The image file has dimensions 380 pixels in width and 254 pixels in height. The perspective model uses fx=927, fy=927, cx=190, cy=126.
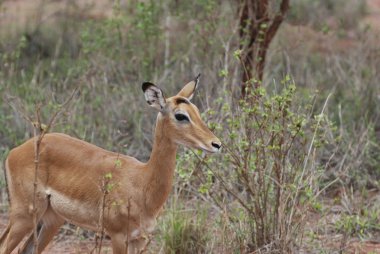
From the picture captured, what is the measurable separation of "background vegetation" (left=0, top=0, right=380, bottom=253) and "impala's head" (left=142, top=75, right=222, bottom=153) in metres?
0.34

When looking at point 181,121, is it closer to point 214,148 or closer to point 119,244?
point 214,148

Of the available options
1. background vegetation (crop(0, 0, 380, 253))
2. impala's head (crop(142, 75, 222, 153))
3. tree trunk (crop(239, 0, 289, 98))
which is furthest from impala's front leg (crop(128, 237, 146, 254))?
tree trunk (crop(239, 0, 289, 98))

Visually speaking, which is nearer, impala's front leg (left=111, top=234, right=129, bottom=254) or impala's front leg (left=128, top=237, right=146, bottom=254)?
impala's front leg (left=111, top=234, right=129, bottom=254)

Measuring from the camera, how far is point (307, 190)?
6387 millimetres

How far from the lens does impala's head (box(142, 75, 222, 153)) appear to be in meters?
6.09

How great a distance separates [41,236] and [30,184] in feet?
1.76

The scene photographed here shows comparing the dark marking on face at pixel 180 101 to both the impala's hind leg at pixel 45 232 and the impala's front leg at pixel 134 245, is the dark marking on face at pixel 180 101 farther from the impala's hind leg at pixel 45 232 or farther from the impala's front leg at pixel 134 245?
the impala's hind leg at pixel 45 232

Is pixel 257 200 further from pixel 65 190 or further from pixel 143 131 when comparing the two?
pixel 143 131

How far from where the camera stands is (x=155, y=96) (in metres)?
6.28

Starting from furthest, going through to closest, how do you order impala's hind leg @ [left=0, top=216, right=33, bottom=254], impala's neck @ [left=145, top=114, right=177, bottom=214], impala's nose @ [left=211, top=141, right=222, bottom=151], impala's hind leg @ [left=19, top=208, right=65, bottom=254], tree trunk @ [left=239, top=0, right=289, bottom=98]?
1. tree trunk @ [left=239, top=0, right=289, bottom=98]
2. impala's hind leg @ [left=19, top=208, right=65, bottom=254]
3. impala's hind leg @ [left=0, top=216, right=33, bottom=254]
4. impala's neck @ [left=145, top=114, right=177, bottom=214]
5. impala's nose @ [left=211, top=141, right=222, bottom=151]

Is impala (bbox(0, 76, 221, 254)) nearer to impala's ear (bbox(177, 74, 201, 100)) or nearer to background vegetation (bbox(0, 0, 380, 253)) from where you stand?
impala's ear (bbox(177, 74, 201, 100))

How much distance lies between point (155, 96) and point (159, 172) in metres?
0.55

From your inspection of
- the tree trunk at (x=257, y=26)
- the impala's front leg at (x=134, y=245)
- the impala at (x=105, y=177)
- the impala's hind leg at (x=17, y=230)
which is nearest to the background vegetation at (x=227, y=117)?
the tree trunk at (x=257, y=26)

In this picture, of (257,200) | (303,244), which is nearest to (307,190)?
(257,200)
